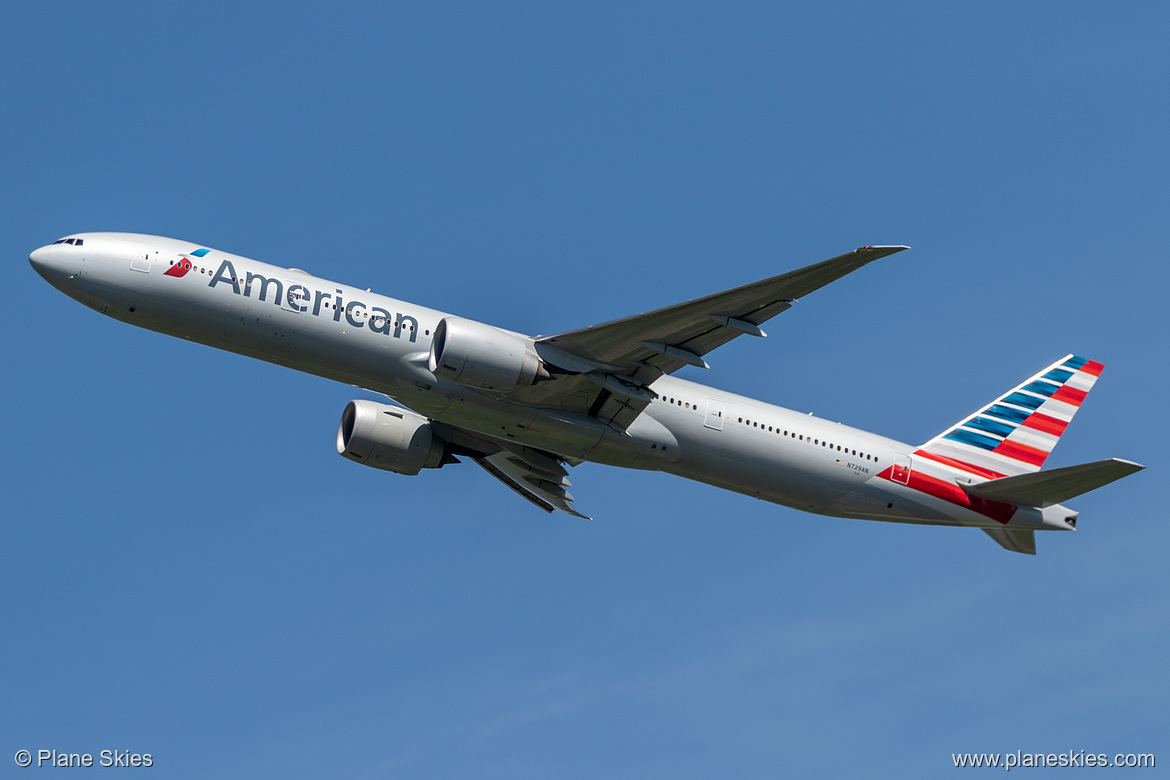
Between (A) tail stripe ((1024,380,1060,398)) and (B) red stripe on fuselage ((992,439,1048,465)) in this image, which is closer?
(B) red stripe on fuselage ((992,439,1048,465))

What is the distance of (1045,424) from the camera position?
3953 cm

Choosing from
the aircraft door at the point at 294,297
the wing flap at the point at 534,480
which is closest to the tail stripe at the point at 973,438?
the wing flap at the point at 534,480

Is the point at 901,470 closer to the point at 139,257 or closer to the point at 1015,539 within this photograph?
the point at 1015,539

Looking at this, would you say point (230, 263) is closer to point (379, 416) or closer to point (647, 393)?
point (379, 416)

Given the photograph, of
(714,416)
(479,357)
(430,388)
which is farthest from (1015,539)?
(430,388)

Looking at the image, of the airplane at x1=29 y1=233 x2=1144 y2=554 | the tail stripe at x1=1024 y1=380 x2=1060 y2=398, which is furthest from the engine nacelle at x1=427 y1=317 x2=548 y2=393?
the tail stripe at x1=1024 y1=380 x2=1060 y2=398

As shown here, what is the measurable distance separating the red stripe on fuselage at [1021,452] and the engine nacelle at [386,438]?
18307 mm

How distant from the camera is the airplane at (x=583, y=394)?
3048 centimetres

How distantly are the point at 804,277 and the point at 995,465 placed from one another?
1368cm

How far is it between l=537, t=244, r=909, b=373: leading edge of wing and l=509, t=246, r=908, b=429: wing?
2 centimetres

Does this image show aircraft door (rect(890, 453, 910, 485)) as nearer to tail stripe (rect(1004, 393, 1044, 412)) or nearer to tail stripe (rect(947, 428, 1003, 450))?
tail stripe (rect(947, 428, 1003, 450))

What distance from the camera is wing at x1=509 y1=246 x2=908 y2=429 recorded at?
29609 millimetres

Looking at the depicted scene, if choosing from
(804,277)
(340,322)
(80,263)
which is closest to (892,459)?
(804,277)

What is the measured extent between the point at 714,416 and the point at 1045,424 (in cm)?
1279
